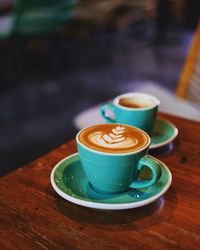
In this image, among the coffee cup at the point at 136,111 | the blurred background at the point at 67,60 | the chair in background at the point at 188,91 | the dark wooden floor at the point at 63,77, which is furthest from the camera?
the blurred background at the point at 67,60

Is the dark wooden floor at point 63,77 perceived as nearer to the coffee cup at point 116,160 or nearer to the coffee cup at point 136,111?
the coffee cup at point 136,111

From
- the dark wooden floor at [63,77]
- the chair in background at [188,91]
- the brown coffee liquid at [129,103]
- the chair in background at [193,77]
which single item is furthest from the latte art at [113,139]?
the dark wooden floor at [63,77]

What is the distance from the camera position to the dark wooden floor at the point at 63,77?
2480mm

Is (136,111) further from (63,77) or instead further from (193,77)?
(63,77)

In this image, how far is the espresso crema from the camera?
67cm

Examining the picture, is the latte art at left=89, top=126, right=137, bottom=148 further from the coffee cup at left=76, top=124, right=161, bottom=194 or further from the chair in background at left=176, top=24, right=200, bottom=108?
the chair in background at left=176, top=24, right=200, bottom=108

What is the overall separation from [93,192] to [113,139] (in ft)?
0.34

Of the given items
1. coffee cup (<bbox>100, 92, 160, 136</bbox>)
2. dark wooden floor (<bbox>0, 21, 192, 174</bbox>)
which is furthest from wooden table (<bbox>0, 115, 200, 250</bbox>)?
dark wooden floor (<bbox>0, 21, 192, 174</bbox>)

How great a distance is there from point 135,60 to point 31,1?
1655mm

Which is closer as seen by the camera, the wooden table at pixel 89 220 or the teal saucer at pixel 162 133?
the wooden table at pixel 89 220

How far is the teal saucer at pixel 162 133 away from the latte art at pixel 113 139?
192 millimetres

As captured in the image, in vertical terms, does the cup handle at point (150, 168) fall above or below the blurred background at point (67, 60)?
above

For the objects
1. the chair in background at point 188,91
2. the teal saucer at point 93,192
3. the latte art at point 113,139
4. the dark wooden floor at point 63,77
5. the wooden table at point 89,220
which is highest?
the latte art at point 113,139

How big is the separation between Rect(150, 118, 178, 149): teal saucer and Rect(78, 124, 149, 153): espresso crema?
0.18m
